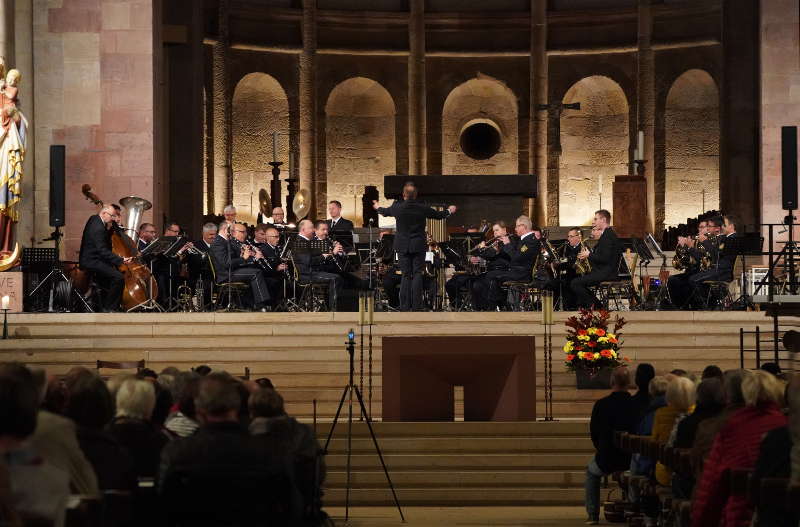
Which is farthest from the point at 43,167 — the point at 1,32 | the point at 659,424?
the point at 659,424

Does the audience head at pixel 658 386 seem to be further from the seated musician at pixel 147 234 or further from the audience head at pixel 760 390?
the seated musician at pixel 147 234

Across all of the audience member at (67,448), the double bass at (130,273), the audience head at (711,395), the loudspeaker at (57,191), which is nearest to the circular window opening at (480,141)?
the double bass at (130,273)

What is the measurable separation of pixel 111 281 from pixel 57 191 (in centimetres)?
124

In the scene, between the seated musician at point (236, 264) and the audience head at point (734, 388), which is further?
the seated musician at point (236, 264)

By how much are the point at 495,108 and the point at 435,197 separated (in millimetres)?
8267

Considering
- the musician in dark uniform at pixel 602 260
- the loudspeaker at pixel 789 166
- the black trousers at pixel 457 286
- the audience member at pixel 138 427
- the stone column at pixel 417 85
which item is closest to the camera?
the audience member at pixel 138 427

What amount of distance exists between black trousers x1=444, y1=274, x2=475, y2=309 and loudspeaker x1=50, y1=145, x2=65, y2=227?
16.3 feet

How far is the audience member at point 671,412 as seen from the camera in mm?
8922

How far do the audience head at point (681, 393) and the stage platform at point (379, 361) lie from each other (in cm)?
336

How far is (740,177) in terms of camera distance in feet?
89.5

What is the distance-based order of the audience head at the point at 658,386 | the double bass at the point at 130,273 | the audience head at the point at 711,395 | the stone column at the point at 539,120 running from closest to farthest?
the audience head at the point at 711,395 → the audience head at the point at 658,386 → the double bass at the point at 130,273 → the stone column at the point at 539,120

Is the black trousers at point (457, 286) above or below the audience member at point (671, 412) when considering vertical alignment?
above

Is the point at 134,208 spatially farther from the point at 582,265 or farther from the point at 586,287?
the point at 586,287

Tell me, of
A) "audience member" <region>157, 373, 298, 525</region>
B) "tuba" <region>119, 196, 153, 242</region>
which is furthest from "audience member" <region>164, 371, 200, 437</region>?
"tuba" <region>119, 196, 153, 242</region>
